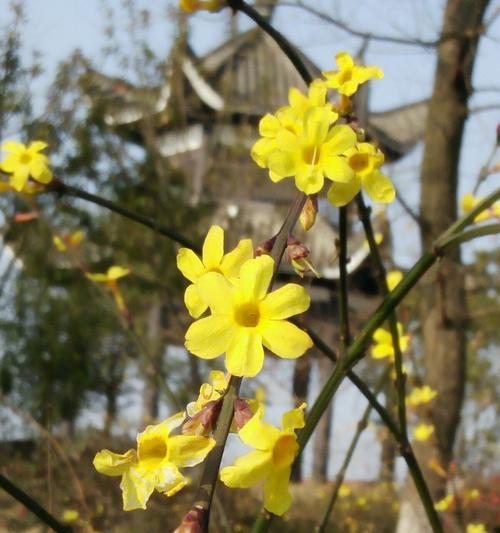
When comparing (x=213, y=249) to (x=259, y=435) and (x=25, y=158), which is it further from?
(x=25, y=158)

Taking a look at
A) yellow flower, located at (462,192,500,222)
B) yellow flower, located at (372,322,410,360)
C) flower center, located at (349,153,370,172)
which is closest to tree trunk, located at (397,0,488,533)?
yellow flower, located at (372,322,410,360)

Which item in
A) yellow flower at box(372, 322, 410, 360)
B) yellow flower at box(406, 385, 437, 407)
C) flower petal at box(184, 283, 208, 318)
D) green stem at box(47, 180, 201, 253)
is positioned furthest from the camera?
yellow flower at box(406, 385, 437, 407)

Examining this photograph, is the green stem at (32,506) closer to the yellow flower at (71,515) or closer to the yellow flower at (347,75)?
the yellow flower at (347,75)

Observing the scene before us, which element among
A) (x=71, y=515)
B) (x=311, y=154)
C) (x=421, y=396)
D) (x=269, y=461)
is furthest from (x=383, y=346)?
(x=71, y=515)

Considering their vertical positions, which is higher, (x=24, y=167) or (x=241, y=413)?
(x=24, y=167)

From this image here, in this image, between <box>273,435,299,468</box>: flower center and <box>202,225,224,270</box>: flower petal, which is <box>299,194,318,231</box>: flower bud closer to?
<box>202,225,224,270</box>: flower petal

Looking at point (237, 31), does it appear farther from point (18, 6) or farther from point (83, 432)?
point (83, 432)
